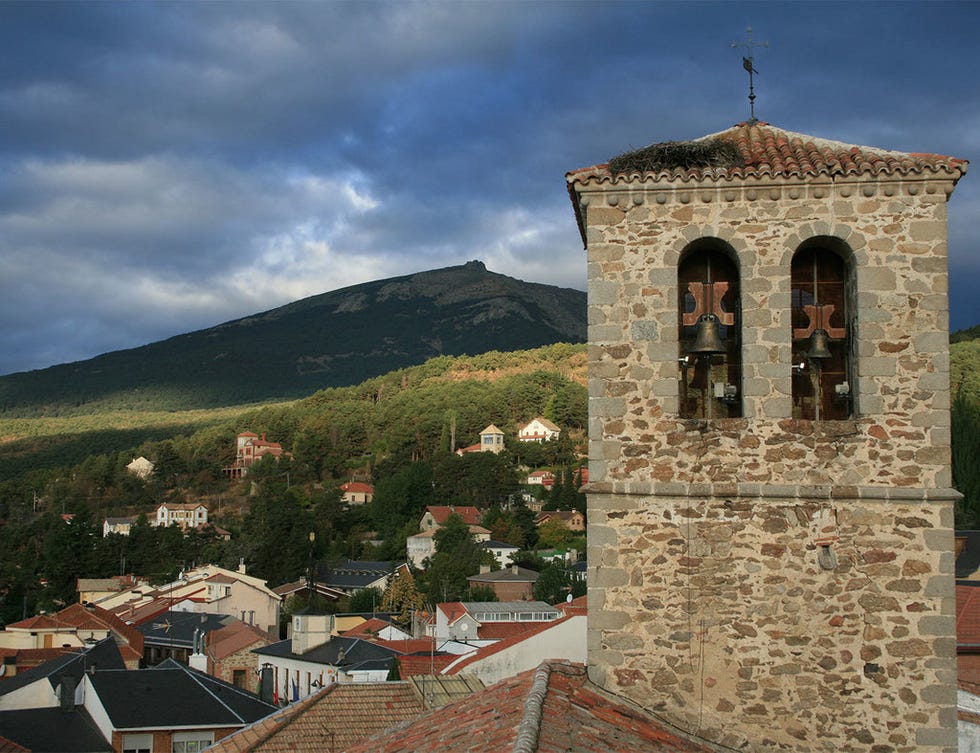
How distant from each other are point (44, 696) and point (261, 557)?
5717 cm

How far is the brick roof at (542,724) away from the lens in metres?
6.93

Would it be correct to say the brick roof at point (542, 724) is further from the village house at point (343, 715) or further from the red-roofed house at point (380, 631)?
the red-roofed house at point (380, 631)

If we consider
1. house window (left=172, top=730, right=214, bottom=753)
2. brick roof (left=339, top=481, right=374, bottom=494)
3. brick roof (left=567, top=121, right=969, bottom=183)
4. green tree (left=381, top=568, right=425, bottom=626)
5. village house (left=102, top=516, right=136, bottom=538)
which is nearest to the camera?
brick roof (left=567, top=121, right=969, bottom=183)

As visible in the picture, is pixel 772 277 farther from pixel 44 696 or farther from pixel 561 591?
pixel 561 591

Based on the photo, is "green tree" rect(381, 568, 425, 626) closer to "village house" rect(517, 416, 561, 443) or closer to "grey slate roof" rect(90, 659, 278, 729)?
"grey slate roof" rect(90, 659, 278, 729)

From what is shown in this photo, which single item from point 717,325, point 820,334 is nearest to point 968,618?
point 820,334

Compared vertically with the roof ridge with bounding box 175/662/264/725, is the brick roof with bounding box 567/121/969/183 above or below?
above

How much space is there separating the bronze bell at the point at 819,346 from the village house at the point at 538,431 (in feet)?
424

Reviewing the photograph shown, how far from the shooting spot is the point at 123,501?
133 m

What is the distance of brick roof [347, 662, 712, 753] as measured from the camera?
6934 millimetres

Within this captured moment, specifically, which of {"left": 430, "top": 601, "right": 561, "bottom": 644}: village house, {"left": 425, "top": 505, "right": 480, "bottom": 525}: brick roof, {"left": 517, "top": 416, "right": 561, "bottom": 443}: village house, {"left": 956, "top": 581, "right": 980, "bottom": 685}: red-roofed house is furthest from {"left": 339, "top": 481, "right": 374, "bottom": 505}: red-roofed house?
{"left": 956, "top": 581, "right": 980, "bottom": 685}: red-roofed house

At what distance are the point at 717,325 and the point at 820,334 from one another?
2.71 ft

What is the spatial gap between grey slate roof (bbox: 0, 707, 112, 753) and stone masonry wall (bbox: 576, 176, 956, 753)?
23.3 meters

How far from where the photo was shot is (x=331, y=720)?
14.7 meters
